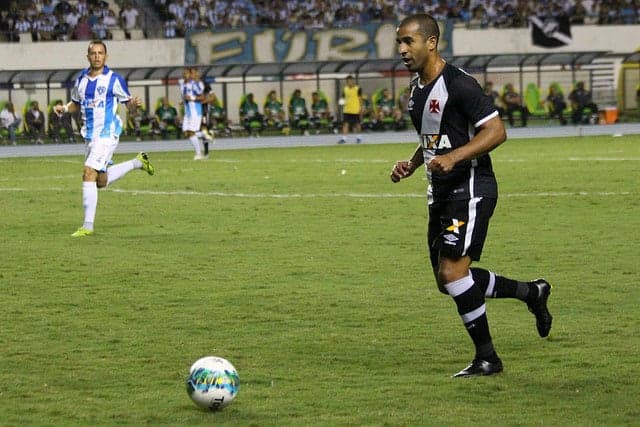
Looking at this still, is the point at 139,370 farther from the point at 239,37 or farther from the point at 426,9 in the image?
the point at 426,9

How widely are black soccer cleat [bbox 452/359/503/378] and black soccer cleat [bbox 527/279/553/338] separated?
768mm

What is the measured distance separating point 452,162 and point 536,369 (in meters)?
1.38

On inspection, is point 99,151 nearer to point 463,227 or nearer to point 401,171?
point 401,171

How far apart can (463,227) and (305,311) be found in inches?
105

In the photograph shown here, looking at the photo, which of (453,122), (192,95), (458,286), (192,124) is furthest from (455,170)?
(192,95)

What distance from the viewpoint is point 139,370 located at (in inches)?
305

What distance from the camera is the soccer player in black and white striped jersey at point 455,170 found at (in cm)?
735

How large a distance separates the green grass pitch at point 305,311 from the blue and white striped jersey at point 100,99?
118 centimetres

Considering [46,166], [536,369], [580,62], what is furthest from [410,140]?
[536,369]

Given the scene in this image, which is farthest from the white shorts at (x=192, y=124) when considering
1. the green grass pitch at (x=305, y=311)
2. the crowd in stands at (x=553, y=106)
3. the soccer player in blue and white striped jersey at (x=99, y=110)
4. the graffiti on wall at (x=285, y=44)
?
the graffiti on wall at (x=285, y=44)

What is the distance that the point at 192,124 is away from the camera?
3017 centimetres

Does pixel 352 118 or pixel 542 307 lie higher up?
pixel 542 307

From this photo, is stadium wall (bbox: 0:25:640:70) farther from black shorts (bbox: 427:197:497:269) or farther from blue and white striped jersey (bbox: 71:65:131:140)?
black shorts (bbox: 427:197:497:269)

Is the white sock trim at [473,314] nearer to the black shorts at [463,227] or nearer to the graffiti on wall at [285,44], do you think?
the black shorts at [463,227]
